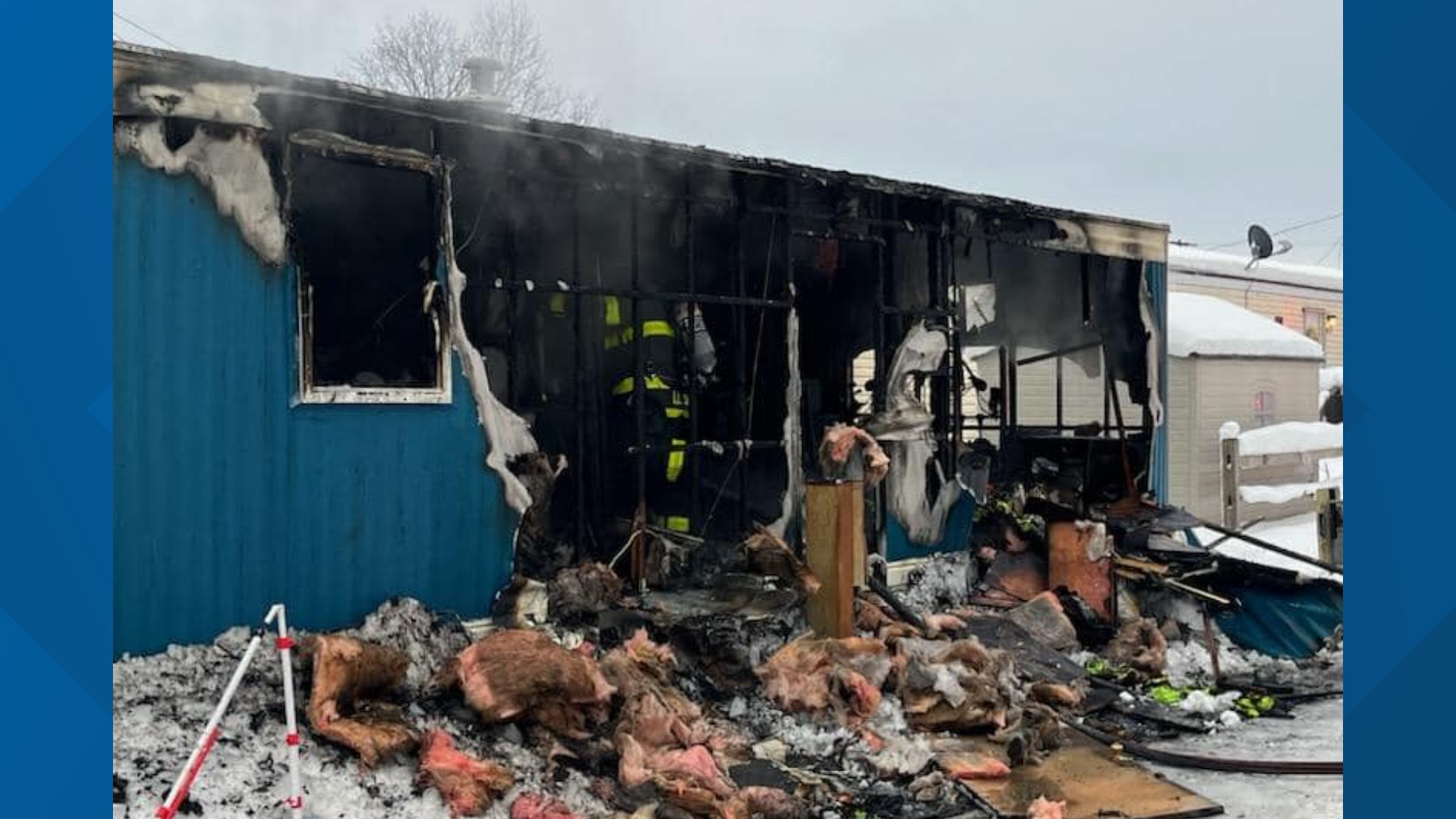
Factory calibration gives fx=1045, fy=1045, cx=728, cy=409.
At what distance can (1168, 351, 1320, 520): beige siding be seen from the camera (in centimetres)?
1694

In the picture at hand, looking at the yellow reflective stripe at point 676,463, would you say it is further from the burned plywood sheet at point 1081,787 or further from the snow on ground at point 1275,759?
the snow on ground at point 1275,759

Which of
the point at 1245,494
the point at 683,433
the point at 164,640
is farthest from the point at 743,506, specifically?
the point at 1245,494

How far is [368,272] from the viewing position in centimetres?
643

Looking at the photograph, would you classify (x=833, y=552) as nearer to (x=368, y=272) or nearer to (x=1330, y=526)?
(x=368, y=272)

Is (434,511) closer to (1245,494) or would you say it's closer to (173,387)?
(173,387)

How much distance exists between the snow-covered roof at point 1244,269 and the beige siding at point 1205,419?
3801 mm

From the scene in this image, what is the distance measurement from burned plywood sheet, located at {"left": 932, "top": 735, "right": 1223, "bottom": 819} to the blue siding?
3499mm

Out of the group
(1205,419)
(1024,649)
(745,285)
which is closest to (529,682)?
(745,285)

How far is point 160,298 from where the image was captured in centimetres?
554

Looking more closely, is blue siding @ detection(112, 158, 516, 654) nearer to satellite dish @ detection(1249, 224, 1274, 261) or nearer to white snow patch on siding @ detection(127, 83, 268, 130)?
white snow patch on siding @ detection(127, 83, 268, 130)

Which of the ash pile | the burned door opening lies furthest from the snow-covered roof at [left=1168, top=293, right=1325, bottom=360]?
the burned door opening

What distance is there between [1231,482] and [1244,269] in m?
11.0

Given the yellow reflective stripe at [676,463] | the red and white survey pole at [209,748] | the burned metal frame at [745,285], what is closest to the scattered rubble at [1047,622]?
the burned metal frame at [745,285]

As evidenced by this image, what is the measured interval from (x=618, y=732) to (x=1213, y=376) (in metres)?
14.6
